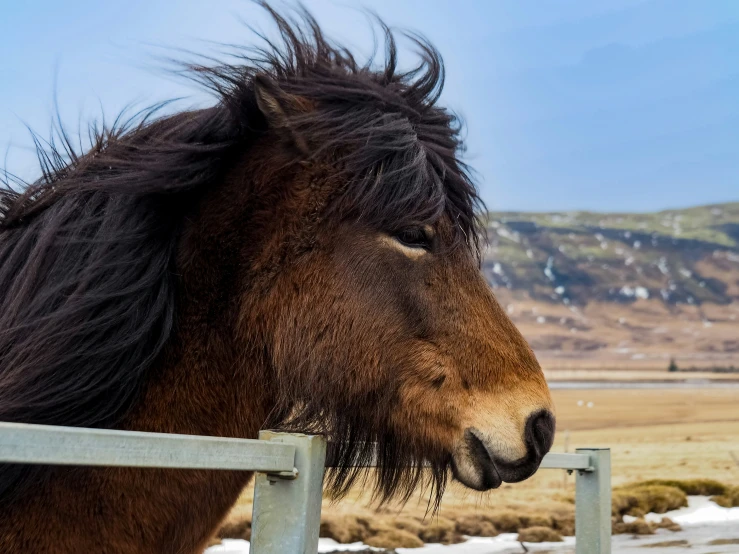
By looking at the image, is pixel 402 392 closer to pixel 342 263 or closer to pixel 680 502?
pixel 342 263

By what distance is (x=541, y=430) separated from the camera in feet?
7.51

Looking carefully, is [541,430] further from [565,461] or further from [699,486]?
[699,486]

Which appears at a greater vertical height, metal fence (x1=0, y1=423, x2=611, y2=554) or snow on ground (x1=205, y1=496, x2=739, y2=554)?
snow on ground (x1=205, y1=496, x2=739, y2=554)

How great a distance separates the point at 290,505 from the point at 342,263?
0.95 m

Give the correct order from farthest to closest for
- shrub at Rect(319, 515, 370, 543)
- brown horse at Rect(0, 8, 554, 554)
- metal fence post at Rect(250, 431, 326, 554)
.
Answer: shrub at Rect(319, 515, 370, 543) → brown horse at Rect(0, 8, 554, 554) → metal fence post at Rect(250, 431, 326, 554)

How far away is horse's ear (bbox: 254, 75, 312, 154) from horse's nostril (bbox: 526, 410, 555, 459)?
1.25 meters

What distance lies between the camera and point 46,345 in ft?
7.36

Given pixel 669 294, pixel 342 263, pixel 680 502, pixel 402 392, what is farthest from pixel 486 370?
pixel 669 294

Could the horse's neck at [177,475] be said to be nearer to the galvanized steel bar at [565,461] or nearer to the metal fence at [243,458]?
the metal fence at [243,458]

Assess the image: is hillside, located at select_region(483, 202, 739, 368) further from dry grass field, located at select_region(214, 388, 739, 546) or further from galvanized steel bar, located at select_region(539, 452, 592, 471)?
galvanized steel bar, located at select_region(539, 452, 592, 471)

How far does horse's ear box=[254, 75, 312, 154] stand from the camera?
8.36 feet

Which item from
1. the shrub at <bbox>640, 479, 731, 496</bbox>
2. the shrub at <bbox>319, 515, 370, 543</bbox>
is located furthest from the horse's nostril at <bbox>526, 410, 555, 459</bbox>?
the shrub at <bbox>640, 479, 731, 496</bbox>

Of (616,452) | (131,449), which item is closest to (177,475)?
(131,449)

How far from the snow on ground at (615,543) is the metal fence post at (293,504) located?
705 cm
